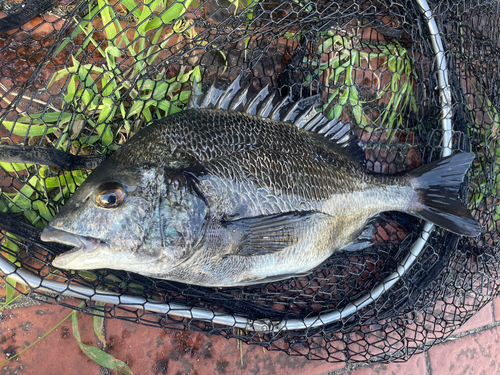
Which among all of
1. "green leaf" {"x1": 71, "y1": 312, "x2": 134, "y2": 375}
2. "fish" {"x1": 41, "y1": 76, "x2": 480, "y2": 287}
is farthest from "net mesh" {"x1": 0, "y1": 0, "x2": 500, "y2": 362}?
"fish" {"x1": 41, "y1": 76, "x2": 480, "y2": 287}

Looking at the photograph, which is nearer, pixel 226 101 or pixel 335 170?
pixel 226 101

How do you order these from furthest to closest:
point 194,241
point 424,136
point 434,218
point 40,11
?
point 424,136 → point 434,218 → point 40,11 → point 194,241

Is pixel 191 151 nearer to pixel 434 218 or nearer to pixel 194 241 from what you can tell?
pixel 194 241

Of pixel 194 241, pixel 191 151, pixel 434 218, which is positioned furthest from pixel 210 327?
pixel 434 218

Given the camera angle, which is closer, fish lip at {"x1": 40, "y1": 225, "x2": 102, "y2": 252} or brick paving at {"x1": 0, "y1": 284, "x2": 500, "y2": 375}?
fish lip at {"x1": 40, "y1": 225, "x2": 102, "y2": 252}

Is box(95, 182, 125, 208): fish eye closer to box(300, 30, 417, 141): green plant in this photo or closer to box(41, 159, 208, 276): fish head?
box(41, 159, 208, 276): fish head
